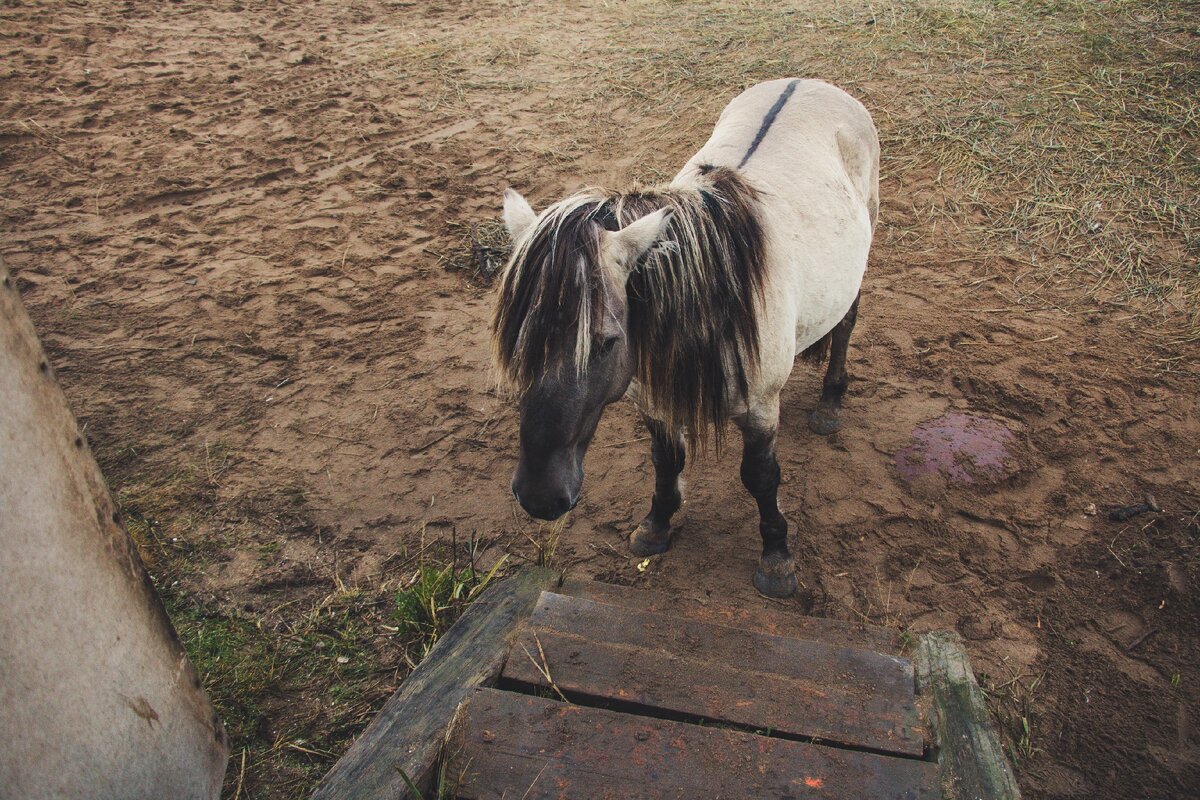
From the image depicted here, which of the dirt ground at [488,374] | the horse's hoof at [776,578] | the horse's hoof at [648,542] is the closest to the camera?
the dirt ground at [488,374]

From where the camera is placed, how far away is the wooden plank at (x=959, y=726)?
1.71 metres

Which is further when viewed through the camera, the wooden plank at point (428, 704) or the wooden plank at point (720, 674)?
the wooden plank at point (720, 674)

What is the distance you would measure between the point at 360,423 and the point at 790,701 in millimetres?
2853

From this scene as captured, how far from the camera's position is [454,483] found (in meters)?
3.63

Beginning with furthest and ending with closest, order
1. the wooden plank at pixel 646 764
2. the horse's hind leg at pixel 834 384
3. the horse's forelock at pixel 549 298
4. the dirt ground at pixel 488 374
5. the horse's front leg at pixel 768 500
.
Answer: the horse's hind leg at pixel 834 384 < the dirt ground at pixel 488 374 < the horse's front leg at pixel 768 500 < the horse's forelock at pixel 549 298 < the wooden plank at pixel 646 764

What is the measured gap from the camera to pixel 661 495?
3.20 m

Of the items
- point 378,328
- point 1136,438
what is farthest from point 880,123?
point 378,328

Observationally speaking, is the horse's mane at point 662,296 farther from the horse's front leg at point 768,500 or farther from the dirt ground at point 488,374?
the dirt ground at point 488,374

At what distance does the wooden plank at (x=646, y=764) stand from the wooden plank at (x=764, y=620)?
533 millimetres

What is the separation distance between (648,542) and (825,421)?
1.26 m

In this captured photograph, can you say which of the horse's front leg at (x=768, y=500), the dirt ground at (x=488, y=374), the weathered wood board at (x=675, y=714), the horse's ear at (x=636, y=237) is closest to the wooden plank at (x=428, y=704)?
the weathered wood board at (x=675, y=714)

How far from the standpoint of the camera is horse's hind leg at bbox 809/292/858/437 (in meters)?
3.83

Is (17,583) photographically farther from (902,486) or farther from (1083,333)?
(1083,333)

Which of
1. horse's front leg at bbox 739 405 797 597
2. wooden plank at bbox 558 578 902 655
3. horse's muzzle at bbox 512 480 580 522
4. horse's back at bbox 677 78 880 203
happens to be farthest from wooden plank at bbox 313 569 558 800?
horse's back at bbox 677 78 880 203
